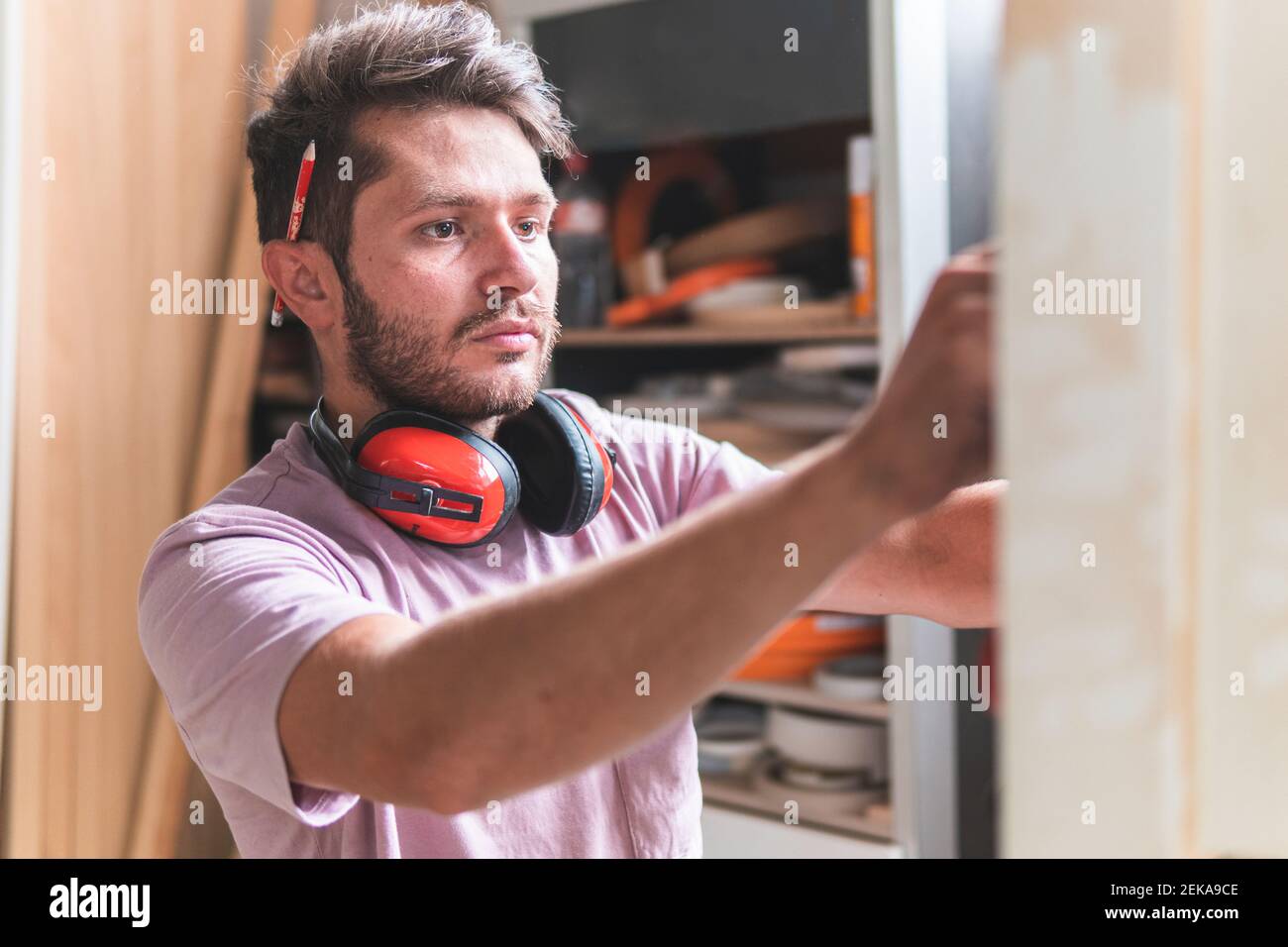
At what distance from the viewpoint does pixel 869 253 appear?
1689 millimetres

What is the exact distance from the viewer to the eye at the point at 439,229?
0.91 meters

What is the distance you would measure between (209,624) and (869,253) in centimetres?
123

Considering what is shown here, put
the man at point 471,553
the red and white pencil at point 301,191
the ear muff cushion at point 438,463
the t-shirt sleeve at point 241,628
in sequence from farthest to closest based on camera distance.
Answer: the red and white pencil at point 301,191, the ear muff cushion at point 438,463, the t-shirt sleeve at point 241,628, the man at point 471,553

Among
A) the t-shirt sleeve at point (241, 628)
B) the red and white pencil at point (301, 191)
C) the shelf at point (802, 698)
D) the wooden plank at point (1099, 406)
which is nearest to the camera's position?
the wooden plank at point (1099, 406)

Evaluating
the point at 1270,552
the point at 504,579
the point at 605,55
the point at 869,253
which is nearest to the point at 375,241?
the point at 504,579

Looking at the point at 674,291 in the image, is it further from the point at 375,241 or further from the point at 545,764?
the point at 545,764

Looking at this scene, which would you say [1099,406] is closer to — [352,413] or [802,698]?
[352,413]

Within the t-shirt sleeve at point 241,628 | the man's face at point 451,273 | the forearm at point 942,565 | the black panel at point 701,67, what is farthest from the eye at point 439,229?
the black panel at point 701,67

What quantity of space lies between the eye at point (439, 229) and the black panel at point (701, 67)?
3.01 ft

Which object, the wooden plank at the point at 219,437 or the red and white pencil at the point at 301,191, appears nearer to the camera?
the red and white pencil at the point at 301,191

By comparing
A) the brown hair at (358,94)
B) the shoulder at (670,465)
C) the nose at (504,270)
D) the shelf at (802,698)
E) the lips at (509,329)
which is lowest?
the shelf at (802,698)

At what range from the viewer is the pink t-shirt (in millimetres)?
640

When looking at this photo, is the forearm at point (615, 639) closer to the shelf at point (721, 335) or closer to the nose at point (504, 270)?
the nose at point (504, 270)
